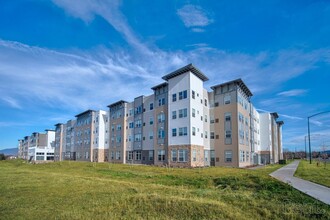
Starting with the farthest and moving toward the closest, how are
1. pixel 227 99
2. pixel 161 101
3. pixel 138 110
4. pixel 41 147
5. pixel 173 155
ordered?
pixel 41 147, pixel 138 110, pixel 161 101, pixel 227 99, pixel 173 155

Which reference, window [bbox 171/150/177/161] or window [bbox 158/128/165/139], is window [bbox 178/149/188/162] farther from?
window [bbox 158/128/165/139]

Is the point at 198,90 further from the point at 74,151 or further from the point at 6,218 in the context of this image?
the point at 74,151

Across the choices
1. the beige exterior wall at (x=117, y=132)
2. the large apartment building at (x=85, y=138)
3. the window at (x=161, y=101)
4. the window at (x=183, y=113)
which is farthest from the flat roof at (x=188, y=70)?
the large apartment building at (x=85, y=138)

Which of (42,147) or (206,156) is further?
(42,147)

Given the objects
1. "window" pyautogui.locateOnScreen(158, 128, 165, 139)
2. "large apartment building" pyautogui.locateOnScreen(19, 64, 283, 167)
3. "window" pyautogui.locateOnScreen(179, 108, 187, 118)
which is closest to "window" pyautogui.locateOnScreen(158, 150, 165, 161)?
"large apartment building" pyautogui.locateOnScreen(19, 64, 283, 167)

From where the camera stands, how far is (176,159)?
36.2 meters

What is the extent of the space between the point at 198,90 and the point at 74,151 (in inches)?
2161

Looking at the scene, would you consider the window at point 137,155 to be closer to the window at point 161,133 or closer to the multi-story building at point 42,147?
the window at point 161,133

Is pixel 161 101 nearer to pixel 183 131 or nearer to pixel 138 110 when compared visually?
pixel 138 110

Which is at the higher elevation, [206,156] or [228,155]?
[228,155]

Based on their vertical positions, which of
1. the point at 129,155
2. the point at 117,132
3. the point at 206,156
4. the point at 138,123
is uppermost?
the point at 138,123

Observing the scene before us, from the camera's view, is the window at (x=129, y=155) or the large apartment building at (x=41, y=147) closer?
the window at (x=129, y=155)

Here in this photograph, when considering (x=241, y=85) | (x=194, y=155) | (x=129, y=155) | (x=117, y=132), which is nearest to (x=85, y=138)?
(x=117, y=132)

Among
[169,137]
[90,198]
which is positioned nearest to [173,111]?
[169,137]
